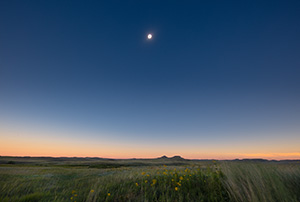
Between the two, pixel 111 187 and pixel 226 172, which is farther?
pixel 111 187

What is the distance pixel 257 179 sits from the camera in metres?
3.80

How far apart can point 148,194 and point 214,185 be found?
2149 millimetres

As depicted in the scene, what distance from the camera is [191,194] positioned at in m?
4.36

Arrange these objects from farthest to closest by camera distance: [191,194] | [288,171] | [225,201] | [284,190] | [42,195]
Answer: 1. [42,195]
2. [288,171]
3. [191,194]
4. [225,201]
5. [284,190]

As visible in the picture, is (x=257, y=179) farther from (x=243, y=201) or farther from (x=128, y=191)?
(x=128, y=191)

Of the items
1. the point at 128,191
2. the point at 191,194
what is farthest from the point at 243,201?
the point at 128,191

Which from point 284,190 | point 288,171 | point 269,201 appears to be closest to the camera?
point 269,201

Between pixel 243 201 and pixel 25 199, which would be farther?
pixel 25 199

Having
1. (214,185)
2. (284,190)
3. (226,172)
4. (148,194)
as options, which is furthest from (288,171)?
(148,194)

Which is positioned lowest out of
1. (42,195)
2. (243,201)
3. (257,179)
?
(42,195)

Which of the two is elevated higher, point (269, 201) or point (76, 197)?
point (269, 201)

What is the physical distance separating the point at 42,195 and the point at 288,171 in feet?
28.3

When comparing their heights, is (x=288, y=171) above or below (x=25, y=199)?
above

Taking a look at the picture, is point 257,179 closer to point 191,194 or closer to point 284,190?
point 284,190
